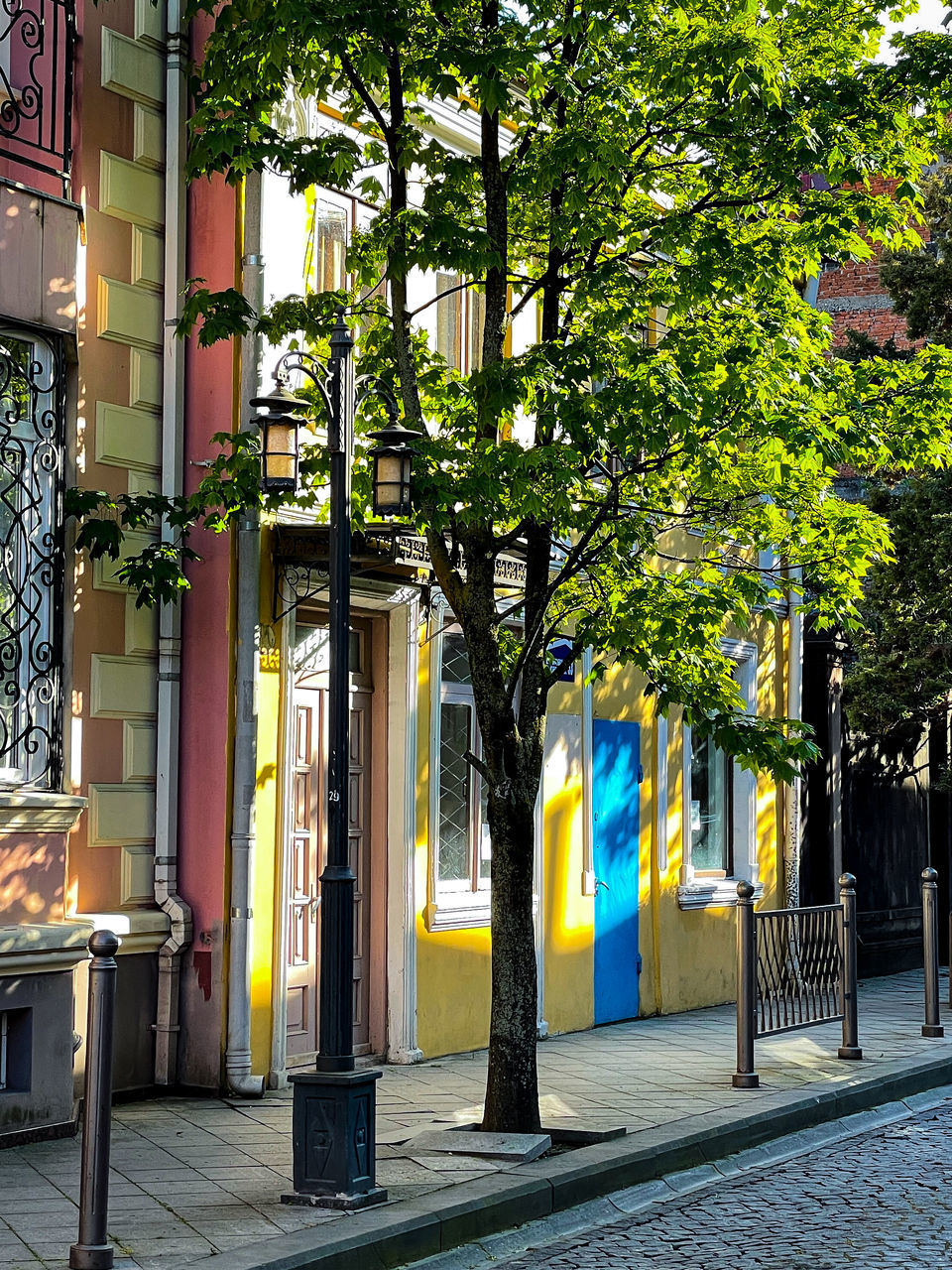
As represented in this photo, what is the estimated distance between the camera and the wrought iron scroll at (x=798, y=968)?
35.2 feet

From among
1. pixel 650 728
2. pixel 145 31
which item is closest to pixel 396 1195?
A: pixel 145 31

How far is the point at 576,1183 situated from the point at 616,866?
6.64m

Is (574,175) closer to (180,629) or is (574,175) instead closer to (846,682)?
(180,629)

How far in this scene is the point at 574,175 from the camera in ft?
28.4

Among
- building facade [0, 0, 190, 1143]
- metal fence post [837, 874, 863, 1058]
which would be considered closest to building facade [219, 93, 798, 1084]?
building facade [0, 0, 190, 1143]

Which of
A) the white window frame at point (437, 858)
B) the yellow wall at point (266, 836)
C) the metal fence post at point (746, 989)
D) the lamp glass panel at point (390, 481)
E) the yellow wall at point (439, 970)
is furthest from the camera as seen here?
the white window frame at point (437, 858)

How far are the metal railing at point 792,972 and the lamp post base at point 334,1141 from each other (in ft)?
12.5

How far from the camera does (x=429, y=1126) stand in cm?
877

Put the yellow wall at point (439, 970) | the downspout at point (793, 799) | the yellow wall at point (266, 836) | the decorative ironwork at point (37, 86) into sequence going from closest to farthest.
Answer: the decorative ironwork at point (37, 86), the yellow wall at point (266, 836), the yellow wall at point (439, 970), the downspout at point (793, 799)

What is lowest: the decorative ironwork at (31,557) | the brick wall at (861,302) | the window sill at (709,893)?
the window sill at (709,893)

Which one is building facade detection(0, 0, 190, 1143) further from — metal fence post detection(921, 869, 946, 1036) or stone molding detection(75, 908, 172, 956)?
metal fence post detection(921, 869, 946, 1036)

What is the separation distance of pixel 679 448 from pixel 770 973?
4017 millimetres

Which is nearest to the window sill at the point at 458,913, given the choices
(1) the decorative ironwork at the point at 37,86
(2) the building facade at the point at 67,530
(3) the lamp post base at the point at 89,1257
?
(2) the building facade at the point at 67,530

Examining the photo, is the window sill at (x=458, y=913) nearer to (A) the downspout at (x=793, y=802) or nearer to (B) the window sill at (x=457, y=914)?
(B) the window sill at (x=457, y=914)
